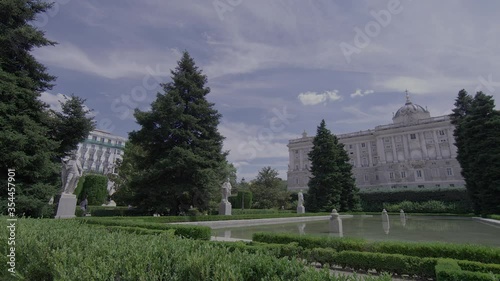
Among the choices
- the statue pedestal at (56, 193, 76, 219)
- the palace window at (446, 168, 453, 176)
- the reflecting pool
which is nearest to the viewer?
the reflecting pool

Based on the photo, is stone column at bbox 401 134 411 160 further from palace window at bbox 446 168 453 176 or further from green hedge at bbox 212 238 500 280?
green hedge at bbox 212 238 500 280

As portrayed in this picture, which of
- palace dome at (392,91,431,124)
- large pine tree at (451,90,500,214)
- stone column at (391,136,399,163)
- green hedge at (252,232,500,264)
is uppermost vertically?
palace dome at (392,91,431,124)

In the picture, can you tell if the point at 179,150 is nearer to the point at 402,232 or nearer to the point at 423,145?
the point at 402,232

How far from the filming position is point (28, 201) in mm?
13578

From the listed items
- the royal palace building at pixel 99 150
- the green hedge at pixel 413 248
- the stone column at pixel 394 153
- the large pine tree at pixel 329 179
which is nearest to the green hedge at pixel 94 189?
the large pine tree at pixel 329 179

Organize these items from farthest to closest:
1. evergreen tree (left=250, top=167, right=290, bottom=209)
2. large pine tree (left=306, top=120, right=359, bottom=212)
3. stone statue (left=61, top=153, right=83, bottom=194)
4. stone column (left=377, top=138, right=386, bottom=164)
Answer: stone column (left=377, top=138, right=386, bottom=164)
evergreen tree (left=250, top=167, right=290, bottom=209)
large pine tree (left=306, top=120, right=359, bottom=212)
stone statue (left=61, top=153, right=83, bottom=194)

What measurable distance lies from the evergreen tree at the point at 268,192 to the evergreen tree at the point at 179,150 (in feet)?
60.8

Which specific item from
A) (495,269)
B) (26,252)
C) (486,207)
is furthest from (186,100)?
(486,207)

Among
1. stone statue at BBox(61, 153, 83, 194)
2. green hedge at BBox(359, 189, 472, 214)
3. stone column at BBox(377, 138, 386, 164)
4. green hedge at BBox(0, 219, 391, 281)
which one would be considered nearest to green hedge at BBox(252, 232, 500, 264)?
green hedge at BBox(0, 219, 391, 281)

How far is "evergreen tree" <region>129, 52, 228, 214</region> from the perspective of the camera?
19312 millimetres

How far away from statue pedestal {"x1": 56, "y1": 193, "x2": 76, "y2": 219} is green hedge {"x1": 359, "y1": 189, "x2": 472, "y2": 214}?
34948mm

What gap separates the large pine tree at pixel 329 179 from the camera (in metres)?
34.7

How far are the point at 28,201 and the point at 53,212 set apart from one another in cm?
201

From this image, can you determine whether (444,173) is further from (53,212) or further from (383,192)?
(53,212)
